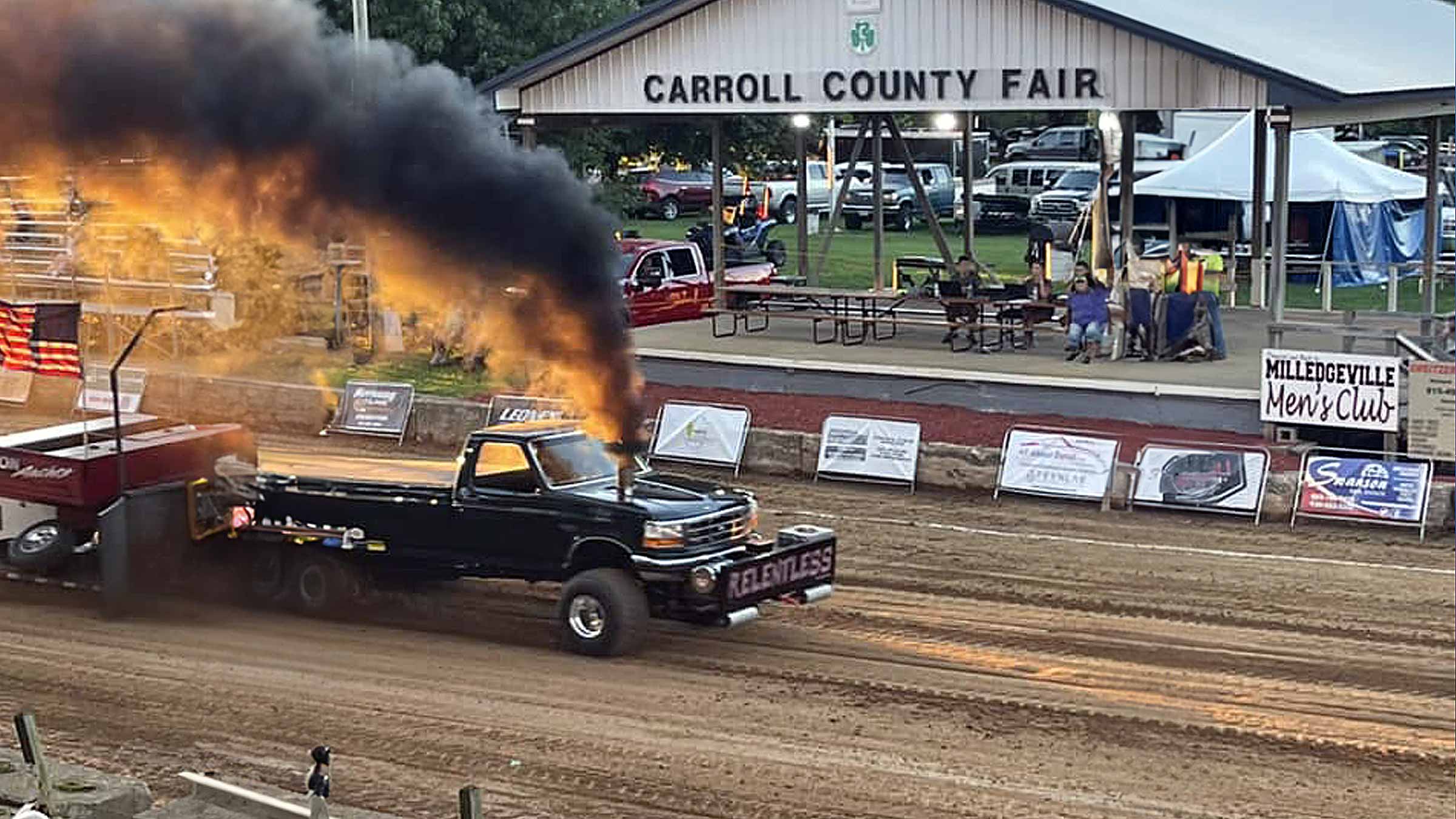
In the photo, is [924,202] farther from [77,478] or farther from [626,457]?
[77,478]

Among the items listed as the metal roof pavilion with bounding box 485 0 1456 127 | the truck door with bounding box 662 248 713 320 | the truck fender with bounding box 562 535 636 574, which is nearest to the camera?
the truck fender with bounding box 562 535 636 574

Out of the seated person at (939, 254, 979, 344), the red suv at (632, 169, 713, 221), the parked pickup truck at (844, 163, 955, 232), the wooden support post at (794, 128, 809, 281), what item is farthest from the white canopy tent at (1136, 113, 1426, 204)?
the red suv at (632, 169, 713, 221)

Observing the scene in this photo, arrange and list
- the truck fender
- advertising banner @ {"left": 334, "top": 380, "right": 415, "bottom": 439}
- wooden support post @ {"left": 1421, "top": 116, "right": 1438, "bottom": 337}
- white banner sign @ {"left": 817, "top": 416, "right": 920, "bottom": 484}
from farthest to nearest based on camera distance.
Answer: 1. wooden support post @ {"left": 1421, "top": 116, "right": 1438, "bottom": 337}
2. advertising banner @ {"left": 334, "top": 380, "right": 415, "bottom": 439}
3. white banner sign @ {"left": 817, "top": 416, "right": 920, "bottom": 484}
4. the truck fender

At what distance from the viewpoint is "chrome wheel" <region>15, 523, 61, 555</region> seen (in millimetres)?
14812

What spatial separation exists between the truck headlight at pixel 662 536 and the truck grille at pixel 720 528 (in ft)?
0.18

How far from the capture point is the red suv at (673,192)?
53.0m

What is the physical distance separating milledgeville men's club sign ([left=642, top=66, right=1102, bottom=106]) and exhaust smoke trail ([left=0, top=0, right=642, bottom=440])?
8095 millimetres

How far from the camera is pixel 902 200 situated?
4969 centimetres

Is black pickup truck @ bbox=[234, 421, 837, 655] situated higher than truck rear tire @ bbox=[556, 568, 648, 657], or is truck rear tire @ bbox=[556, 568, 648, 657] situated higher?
black pickup truck @ bbox=[234, 421, 837, 655]

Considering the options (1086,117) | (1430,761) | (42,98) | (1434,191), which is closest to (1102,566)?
(1430,761)

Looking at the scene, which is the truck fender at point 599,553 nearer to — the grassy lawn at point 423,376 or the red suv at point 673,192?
the grassy lawn at point 423,376

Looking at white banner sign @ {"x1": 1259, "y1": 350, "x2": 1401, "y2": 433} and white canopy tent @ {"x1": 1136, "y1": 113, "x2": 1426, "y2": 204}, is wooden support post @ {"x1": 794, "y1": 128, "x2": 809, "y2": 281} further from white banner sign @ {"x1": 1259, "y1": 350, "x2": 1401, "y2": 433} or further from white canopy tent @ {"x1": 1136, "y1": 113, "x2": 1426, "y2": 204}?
white banner sign @ {"x1": 1259, "y1": 350, "x2": 1401, "y2": 433}

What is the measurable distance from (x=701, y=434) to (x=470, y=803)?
15.3m

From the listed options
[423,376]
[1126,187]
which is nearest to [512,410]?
[423,376]
